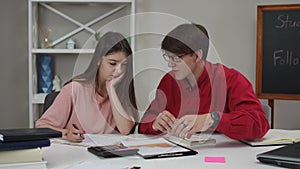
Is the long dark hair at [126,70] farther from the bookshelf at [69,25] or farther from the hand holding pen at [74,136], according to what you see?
the bookshelf at [69,25]

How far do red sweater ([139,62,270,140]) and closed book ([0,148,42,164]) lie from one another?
24.0 inches

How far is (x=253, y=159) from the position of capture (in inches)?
54.0

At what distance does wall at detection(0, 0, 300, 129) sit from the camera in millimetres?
3094

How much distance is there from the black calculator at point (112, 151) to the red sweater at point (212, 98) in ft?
1.07

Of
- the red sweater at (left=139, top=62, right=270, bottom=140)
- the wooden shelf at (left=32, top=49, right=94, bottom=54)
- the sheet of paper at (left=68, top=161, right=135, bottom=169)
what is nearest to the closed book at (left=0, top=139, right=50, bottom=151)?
the sheet of paper at (left=68, top=161, right=135, bottom=169)

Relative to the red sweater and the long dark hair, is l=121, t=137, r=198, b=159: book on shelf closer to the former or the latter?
the red sweater

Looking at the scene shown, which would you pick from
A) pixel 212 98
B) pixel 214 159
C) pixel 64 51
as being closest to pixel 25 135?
pixel 214 159

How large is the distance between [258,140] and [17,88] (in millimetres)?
2036

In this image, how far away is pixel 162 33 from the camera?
312cm

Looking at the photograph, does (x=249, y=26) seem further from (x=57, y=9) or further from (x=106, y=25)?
(x=57, y=9)

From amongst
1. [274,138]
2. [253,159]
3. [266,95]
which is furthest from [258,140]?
[266,95]

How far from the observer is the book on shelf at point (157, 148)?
1.40 m

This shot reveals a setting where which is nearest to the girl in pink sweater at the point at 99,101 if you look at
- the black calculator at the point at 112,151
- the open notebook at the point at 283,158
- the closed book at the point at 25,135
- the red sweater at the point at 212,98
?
the red sweater at the point at 212,98

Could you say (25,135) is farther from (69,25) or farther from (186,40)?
(69,25)
